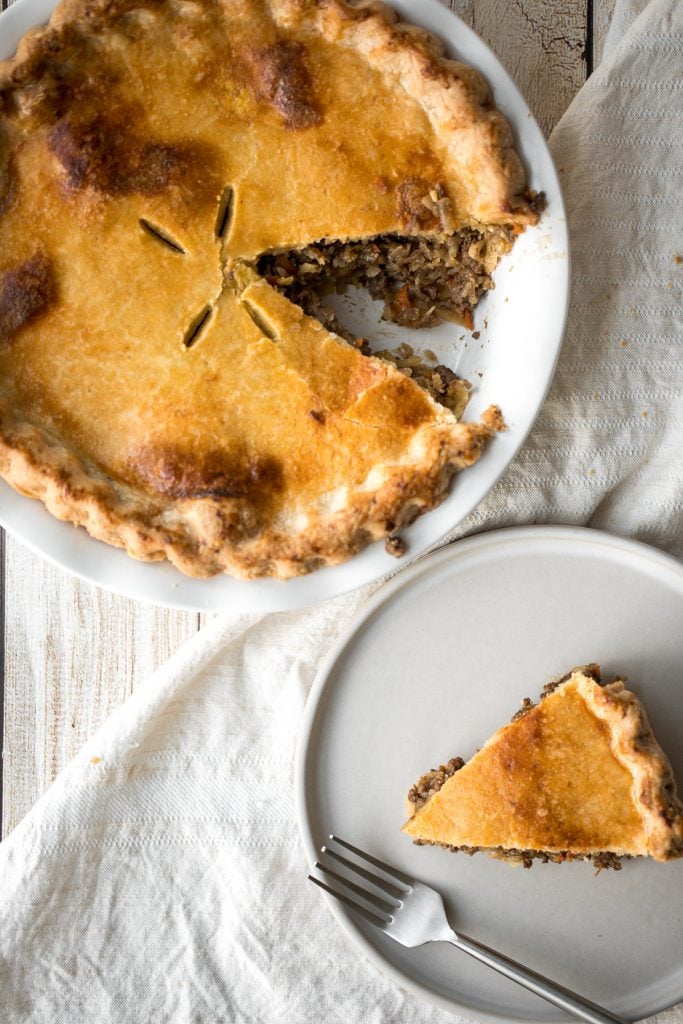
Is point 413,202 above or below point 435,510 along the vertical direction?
above

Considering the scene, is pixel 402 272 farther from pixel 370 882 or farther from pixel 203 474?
pixel 370 882

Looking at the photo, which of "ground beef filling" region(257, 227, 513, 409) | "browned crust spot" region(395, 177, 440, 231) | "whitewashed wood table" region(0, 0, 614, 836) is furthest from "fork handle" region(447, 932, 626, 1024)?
"browned crust spot" region(395, 177, 440, 231)

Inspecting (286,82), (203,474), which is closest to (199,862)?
(203,474)

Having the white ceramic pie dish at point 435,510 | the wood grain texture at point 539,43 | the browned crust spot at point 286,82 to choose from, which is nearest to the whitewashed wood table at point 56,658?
the white ceramic pie dish at point 435,510

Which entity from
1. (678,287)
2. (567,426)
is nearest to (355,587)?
(567,426)

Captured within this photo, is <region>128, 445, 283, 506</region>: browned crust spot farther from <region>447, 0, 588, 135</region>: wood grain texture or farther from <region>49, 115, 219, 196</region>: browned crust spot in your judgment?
<region>447, 0, 588, 135</region>: wood grain texture
